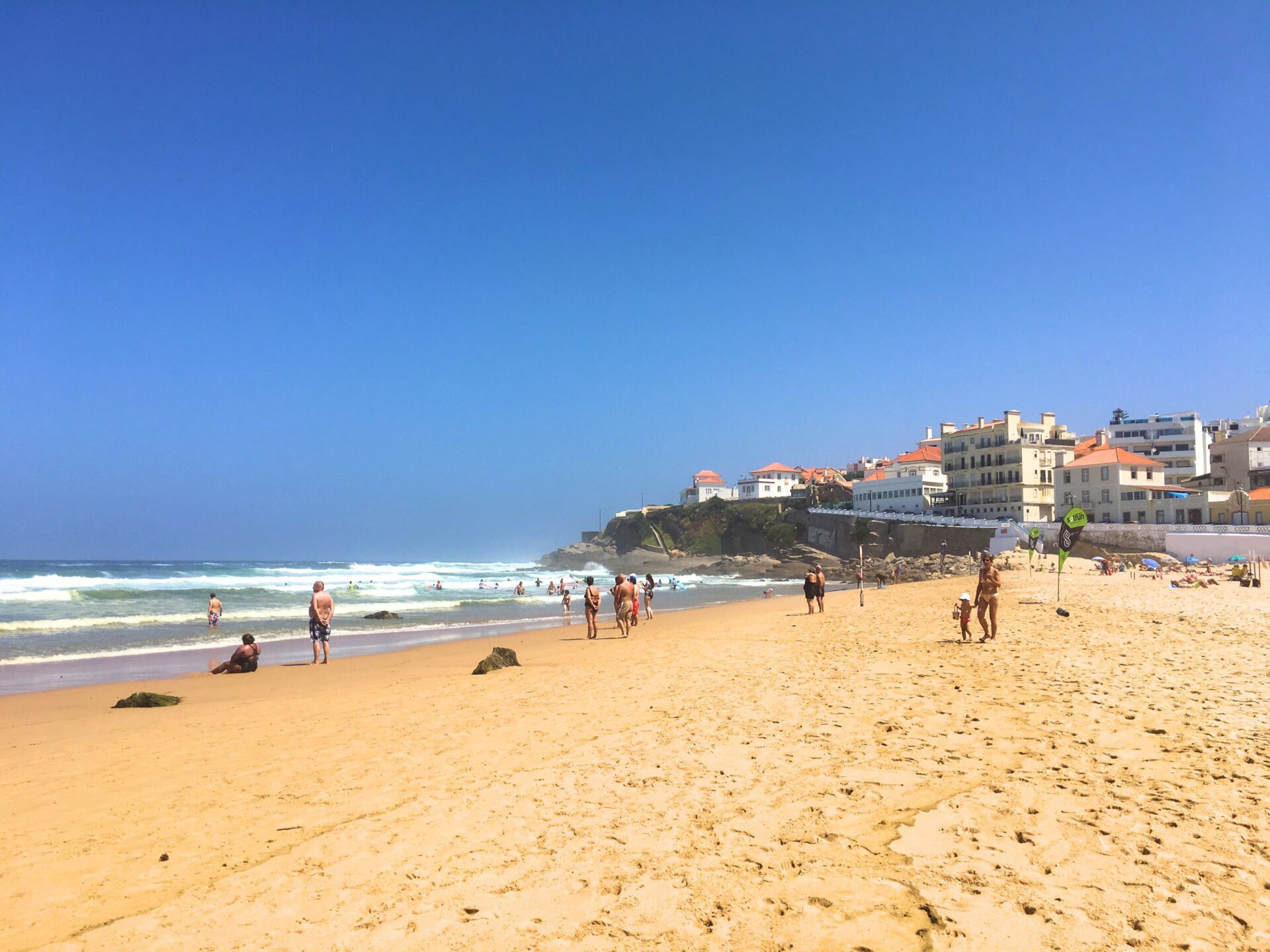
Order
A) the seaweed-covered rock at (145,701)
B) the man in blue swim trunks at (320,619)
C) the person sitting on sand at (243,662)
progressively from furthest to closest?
the man in blue swim trunks at (320,619) < the person sitting on sand at (243,662) < the seaweed-covered rock at (145,701)

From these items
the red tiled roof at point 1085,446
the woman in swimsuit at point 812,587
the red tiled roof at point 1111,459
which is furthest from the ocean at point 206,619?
the red tiled roof at point 1085,446

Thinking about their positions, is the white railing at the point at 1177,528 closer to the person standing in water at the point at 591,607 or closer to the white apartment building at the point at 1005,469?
the white apartment building at the point at 1005,469

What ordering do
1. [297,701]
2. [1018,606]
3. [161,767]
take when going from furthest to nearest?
[1018,606]
[297,701]
[161,767]

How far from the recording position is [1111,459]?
181 ft

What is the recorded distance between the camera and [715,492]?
4953 inches

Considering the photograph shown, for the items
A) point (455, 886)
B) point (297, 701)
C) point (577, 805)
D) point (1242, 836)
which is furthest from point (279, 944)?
point (297, 701)

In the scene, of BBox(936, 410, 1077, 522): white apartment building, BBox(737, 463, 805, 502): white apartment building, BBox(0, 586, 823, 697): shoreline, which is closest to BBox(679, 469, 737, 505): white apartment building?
BBox(737, 463, 805, 502): white apartment building

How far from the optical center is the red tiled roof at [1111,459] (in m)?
55.2

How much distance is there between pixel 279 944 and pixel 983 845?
12.3ft

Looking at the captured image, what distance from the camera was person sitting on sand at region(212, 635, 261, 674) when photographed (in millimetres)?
14367

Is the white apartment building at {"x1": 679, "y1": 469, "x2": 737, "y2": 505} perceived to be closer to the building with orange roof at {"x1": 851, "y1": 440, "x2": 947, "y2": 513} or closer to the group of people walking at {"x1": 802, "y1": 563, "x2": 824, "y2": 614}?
the building with orange roof at {"x1": 851, "y1": 440, "x2": 947, "y2": 513}

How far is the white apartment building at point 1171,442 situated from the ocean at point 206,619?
4105cm

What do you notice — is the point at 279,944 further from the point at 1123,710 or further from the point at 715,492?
the point at 715,492

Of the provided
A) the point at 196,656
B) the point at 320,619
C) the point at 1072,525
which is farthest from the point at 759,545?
the point at 320,619
